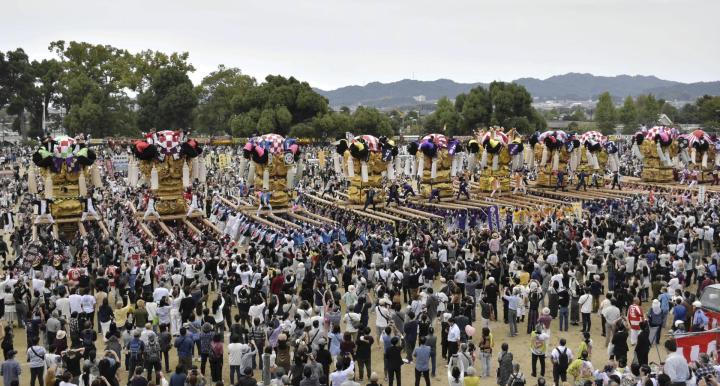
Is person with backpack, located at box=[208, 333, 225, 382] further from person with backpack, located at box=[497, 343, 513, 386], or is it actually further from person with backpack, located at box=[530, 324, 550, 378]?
person with backpack, located at box=[530, 324, 550, 378]

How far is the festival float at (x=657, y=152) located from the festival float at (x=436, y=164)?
12.1 m

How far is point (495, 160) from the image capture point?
31.6 m

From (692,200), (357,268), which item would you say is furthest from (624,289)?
(692,200)

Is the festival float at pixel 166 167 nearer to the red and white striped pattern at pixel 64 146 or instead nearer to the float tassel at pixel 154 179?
the float tassel at pixel 154 179

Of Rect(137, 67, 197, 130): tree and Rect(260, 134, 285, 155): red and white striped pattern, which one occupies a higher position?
Rect(137, 67, 197, 130): tree

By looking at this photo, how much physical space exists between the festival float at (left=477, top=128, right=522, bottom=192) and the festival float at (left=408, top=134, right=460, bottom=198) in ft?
6.71

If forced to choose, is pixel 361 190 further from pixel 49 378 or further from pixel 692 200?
pixel 49 378

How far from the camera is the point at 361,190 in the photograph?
1108 inches

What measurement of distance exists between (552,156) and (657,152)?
667 cm

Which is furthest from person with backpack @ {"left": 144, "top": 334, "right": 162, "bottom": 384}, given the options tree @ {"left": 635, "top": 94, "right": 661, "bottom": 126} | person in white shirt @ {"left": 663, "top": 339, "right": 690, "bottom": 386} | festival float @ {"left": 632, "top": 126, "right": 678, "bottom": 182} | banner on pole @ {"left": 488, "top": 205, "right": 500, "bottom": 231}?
tree @ {"left": 635, "top": 94, "right": 661, "bottom": 126}

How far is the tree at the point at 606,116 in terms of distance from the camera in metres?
85.7

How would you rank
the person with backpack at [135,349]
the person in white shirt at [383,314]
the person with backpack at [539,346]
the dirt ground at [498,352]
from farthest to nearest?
the person in white shirt at [383,314] → the dirt ground at [498,352] → the person with backpack at [539,346] → the person with backpack at [135,349]

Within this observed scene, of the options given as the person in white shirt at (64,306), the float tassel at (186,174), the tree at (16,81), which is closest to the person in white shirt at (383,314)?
the person in white shirt at (64,306)

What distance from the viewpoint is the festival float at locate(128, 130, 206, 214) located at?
2461 cm
